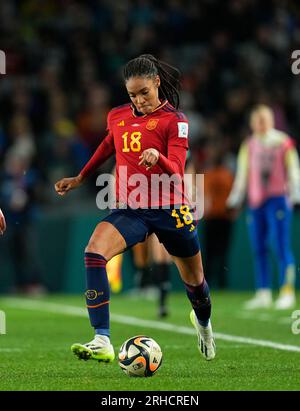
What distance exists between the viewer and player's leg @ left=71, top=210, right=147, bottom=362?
7.49 m

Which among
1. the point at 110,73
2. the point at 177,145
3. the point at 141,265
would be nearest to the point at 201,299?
the point at 177,145

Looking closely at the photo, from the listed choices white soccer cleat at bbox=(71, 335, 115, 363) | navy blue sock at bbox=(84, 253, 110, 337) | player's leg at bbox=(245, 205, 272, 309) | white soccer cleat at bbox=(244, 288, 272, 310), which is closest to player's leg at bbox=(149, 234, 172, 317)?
white soccer cleat at bbox=(244, 288, 272, 310)

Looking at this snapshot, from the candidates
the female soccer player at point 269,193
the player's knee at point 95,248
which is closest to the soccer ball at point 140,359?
the player's knee at point 95,248

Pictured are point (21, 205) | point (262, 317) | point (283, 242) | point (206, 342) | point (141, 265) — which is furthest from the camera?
point (21, 205)

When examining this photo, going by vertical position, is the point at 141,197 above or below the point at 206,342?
above

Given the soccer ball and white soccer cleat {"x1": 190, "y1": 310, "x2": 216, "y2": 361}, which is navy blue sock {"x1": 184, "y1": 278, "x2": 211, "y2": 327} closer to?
white soccer cleat {"x1": 190, "y1": 310, "x2": 216, "y2": 361}

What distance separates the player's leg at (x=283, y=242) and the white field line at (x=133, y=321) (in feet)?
7.50

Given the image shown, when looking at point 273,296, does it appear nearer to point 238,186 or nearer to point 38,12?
point 238,186

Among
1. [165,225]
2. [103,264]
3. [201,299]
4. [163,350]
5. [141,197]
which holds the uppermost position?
[141,197]

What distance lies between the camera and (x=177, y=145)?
7648 mm

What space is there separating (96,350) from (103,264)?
1.80ft

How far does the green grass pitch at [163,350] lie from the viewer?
22.9ft

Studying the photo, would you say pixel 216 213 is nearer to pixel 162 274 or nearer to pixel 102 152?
pixel 162 274

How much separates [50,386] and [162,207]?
1542 millimetres
